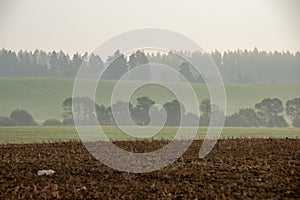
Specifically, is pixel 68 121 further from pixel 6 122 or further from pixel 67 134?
pixel 67 134

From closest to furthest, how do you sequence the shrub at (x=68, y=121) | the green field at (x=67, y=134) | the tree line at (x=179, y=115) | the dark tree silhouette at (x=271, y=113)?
the green field at (x=67, y=134) < the tree line at (x=179, y=115) < the shrub at (x=68, y=121) < the dark tree silhouette at (x=271, y=113)

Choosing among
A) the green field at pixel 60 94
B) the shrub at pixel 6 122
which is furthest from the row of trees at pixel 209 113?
the shrub at pixel 6 122

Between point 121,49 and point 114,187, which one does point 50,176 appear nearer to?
point 114,187

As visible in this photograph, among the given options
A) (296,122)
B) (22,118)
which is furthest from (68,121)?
(296,122)

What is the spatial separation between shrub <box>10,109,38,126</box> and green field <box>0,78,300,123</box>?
231 centimetres

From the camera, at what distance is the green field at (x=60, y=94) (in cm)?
7375

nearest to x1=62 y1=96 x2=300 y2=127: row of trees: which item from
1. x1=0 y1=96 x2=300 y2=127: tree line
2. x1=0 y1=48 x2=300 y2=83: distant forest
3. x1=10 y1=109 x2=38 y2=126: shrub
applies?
x1=0 y1=96 x2=300 y2=127: tree line

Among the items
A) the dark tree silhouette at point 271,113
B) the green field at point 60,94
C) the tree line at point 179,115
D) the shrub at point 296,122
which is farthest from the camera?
the green field at point 60,94

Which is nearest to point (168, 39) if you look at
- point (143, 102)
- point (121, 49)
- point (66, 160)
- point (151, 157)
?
point (121, 49)

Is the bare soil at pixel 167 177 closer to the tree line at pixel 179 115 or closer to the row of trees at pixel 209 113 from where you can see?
the row of trees at pixel 209 113

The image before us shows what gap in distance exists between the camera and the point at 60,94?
8525 centimetres

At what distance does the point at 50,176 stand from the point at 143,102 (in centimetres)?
4951

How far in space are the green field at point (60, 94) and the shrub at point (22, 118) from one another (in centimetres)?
231

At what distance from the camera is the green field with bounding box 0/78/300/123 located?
73.8m
